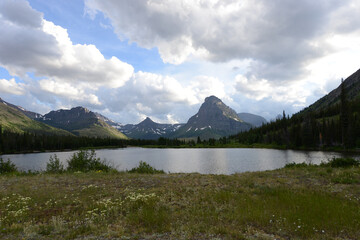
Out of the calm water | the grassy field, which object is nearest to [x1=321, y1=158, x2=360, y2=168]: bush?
the calm water

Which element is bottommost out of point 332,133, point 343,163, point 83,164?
point 83,164

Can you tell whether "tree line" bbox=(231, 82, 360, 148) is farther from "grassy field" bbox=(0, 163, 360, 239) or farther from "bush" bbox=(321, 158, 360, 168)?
"grassy field" bbox=(0, 163, 360, 239)

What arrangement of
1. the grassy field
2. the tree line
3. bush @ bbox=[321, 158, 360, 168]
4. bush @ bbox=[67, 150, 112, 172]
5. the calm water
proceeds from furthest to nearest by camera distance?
the tree line < the calm water < bush @ bbox=[67, 150, 112, 172] < bush @ bbox=[321, 158, 360, 168] < the grassy field

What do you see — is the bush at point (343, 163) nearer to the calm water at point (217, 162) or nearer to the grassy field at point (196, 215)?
the calm water at point (217, 162)

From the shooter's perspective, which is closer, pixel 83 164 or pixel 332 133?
pixel 83 164

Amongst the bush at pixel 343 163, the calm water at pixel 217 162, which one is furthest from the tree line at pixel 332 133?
the bush at pixel 343 163

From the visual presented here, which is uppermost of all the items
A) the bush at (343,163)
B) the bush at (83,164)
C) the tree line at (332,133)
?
the tree line at (332,133)

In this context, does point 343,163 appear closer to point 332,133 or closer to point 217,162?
point 217,162

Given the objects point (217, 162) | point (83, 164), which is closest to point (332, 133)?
Answer: point (217, 162)

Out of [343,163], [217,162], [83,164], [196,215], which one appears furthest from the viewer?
[217,162]

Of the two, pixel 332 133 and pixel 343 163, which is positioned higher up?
pixel 332 133

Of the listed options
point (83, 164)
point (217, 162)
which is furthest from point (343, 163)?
point (217, 162)

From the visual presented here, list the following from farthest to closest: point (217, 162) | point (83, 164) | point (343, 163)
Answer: point (217, 162) → point (83, 164) → point (343, 163)

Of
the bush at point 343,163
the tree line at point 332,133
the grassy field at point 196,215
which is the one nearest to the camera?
the grassy field at point 196,215
